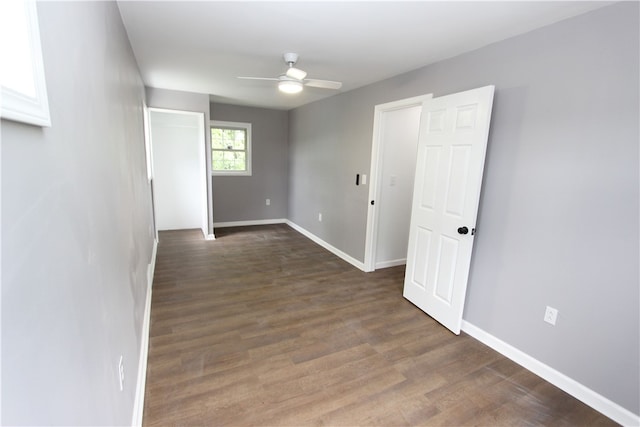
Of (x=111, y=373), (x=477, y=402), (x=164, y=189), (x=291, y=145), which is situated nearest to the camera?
(x=111, y=373)

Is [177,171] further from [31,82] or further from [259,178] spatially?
[31,82]

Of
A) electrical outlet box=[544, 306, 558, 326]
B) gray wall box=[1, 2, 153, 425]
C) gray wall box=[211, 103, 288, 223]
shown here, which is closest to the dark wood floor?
electrical outlet box=[544, 306, 558, 326]

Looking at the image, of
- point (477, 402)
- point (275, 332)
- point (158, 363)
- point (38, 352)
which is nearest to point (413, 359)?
point (477, 402)

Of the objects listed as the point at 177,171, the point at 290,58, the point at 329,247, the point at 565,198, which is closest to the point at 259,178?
the point at 177,171

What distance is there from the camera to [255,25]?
2.11m

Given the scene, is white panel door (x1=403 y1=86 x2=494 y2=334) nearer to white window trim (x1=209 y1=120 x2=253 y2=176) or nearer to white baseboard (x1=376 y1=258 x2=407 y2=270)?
white baseboard (x1=376 y1=258 x2=407 y2=270)

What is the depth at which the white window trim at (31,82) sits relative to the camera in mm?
476

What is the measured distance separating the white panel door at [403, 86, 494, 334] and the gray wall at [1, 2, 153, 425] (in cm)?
241

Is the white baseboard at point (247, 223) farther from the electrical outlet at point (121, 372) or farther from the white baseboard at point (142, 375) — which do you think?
the electrical outlet at point (121, 372)

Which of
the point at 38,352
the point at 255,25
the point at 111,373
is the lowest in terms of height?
the point at 111,373

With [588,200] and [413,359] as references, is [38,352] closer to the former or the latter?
[413,359]

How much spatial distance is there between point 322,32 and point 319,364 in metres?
2.45

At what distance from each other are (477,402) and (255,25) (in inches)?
116

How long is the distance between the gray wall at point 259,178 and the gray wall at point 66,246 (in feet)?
14.6
